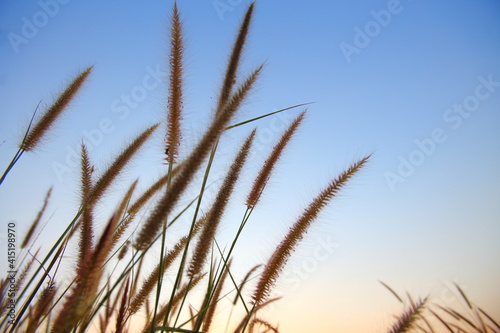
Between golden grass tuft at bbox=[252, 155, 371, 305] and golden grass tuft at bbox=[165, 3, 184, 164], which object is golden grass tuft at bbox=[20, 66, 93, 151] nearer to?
golden grass tuft at bbox=[165, 3, 184, 164]

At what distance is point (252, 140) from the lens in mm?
2188

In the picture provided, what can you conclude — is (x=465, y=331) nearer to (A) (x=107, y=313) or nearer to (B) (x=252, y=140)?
(B) (x=252, y=140)

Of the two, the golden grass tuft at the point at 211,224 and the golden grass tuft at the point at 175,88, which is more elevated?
the golden grass tuft at the point at 175,88

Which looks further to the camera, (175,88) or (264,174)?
(264,174)

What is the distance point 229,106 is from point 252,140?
541 mm

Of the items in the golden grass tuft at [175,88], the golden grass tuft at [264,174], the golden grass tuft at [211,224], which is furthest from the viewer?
the golden grass tuft at [264,174]

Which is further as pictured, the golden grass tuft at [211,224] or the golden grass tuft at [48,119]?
the golden grass tuft at [48,119]

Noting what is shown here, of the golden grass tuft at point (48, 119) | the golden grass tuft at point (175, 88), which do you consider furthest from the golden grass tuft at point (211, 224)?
→ the golden grass tuft at point (48, 119)

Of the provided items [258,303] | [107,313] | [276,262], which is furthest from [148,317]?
[276,262]

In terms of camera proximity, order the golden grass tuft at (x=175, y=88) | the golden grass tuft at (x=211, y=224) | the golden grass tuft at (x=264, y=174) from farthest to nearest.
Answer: the golden grass tuft at (x=264, y=174) < the golden grass tuft at (x=175, y=88) < the golden grass tuft at (x=211, y=224)

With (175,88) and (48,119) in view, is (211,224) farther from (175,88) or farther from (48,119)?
(48,119)

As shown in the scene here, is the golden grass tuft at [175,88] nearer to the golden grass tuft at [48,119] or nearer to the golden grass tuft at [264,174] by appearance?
the golden grass tuft at [264,174]

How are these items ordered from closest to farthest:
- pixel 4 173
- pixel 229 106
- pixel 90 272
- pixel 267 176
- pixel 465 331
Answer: pixel 90 272 → pixel 229 106 → pixel 465 331 → pixel 4 173 → pixel 267 176

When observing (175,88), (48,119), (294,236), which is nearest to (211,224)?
(294,236)
